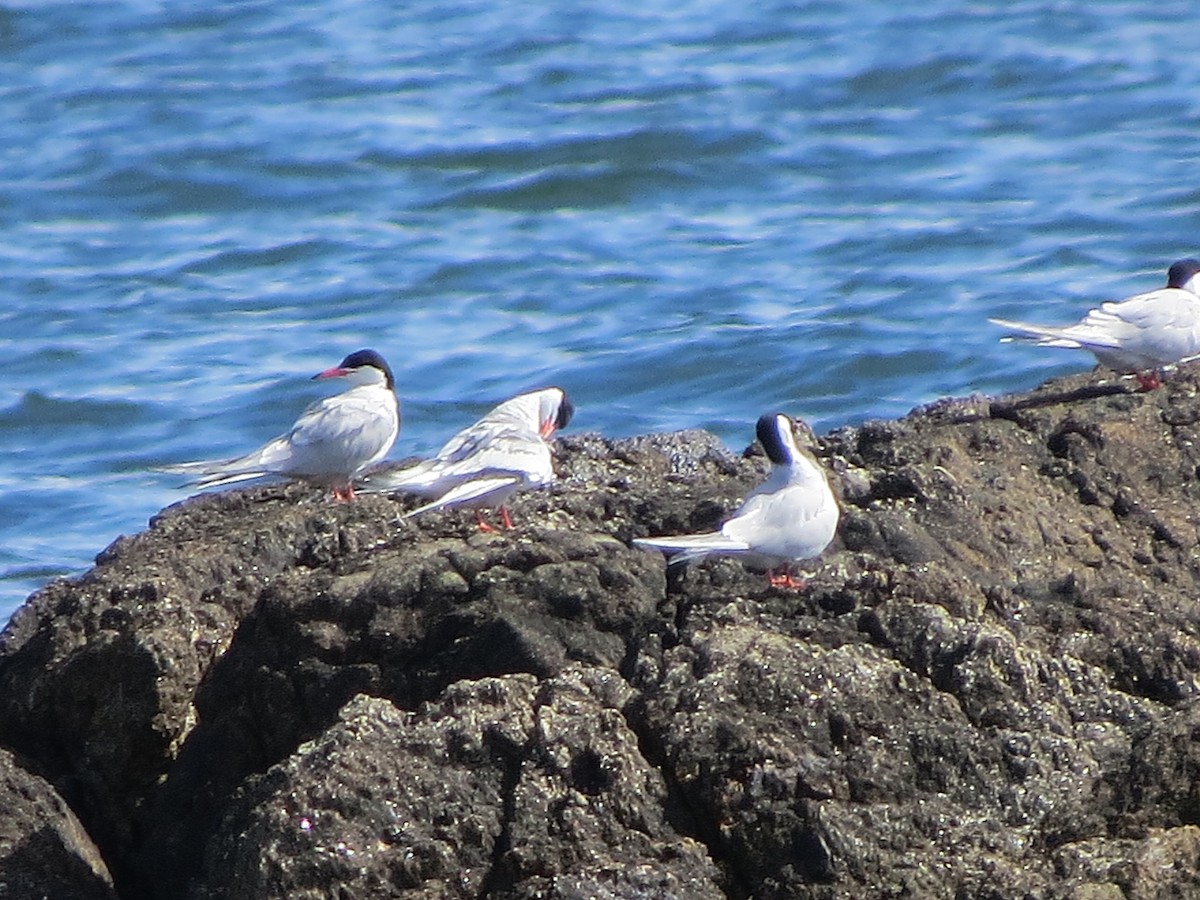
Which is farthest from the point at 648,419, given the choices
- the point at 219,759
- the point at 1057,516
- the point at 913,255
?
the point at 219,759

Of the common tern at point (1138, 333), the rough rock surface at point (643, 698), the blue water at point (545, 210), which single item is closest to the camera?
the rough rock surface at point (643, 698)

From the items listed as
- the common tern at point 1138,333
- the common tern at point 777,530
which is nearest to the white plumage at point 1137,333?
the common tern at point 1138,333

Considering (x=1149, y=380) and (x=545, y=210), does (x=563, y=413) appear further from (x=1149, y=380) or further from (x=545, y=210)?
(x=545, y=210)

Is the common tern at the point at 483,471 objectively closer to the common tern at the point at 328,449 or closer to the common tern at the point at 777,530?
the common tern at the point at 328,449

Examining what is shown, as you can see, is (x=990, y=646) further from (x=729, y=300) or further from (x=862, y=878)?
(x=729, y=300)

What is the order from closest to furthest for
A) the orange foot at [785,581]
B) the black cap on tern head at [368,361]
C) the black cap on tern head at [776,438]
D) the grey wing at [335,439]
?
the orange foot at [785,581]
the black cap on tern head at [776,438]
the grey wing at [335,439]
the black cap on tern head at [368,361]

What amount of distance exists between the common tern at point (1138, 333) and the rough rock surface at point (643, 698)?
1.33 metres

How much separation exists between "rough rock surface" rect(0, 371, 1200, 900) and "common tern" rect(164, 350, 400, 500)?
80 cm

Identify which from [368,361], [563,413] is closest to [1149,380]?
[563,413]

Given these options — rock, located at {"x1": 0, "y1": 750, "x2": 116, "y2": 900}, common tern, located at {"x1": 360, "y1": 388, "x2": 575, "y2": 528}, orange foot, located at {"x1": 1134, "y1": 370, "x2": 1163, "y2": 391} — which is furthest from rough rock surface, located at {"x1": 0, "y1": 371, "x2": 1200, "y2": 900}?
orange foot, located at {"x1": 1134, "y1": 370, "x2": 1163, "y2": 391}

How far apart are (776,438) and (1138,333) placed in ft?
7.26

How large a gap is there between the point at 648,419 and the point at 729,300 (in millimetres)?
2023

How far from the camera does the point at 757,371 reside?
A: 39.0 ft

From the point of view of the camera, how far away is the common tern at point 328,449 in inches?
255
